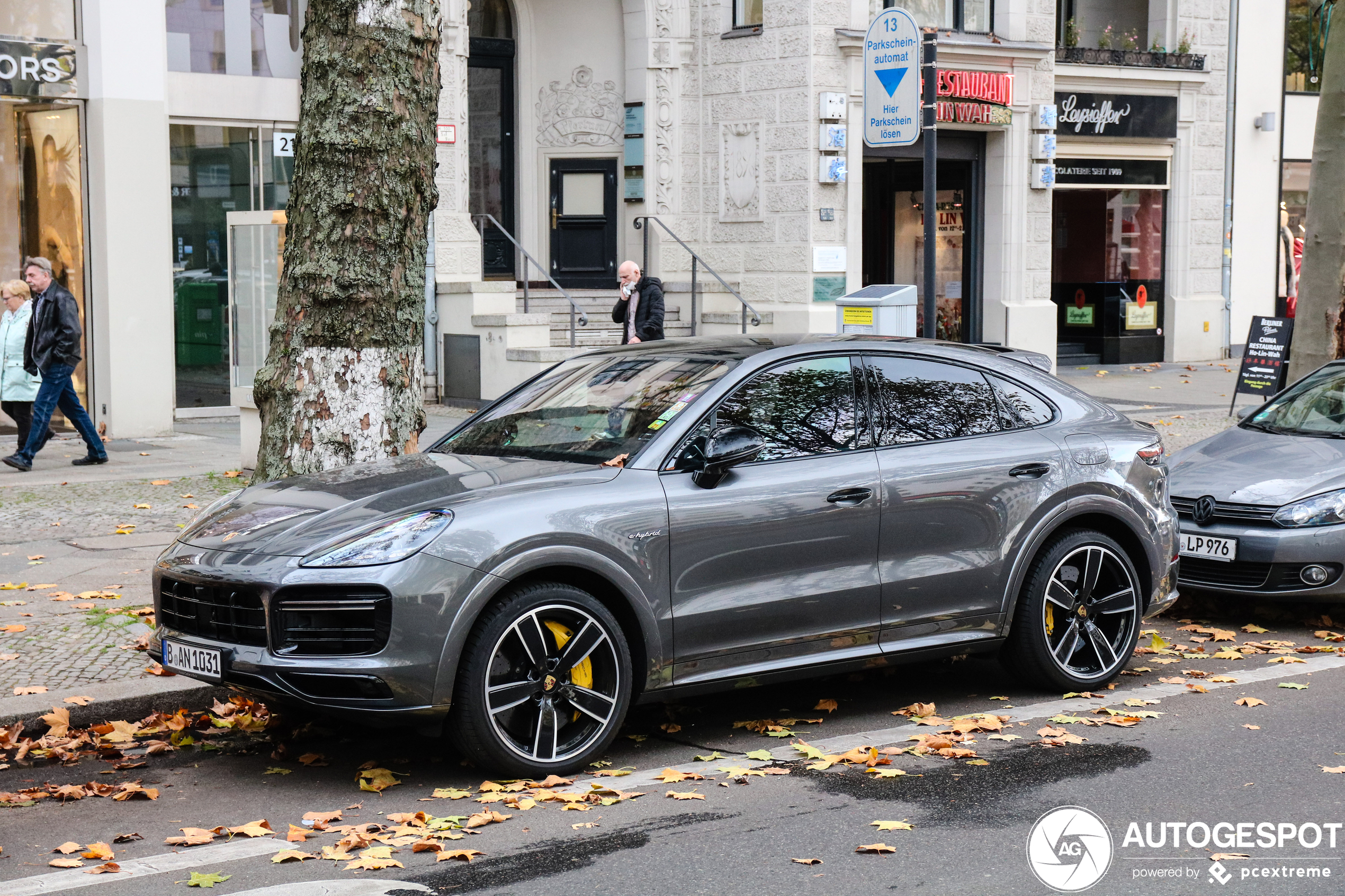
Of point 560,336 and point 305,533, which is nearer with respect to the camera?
point 305,533

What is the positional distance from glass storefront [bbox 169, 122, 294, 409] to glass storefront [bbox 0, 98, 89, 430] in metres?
1.16

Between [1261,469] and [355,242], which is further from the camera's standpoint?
[1261,469]

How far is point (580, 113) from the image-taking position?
878 inches

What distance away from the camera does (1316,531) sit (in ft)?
27.0

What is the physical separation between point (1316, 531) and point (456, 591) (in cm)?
498

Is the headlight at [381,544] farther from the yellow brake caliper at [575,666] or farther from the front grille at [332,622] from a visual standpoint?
the yellow brake caliper at [575,666]

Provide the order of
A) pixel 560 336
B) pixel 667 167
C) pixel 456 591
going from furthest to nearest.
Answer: pixel 667 167 → pixel 560 336 → pixel 456 591

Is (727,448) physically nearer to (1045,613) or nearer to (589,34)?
(1045,613)

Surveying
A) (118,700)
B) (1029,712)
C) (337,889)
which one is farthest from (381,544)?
(1029,712)

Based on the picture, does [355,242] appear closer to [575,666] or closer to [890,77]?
[575,666]

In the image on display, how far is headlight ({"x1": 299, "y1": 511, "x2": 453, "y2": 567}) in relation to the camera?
17.7 ft

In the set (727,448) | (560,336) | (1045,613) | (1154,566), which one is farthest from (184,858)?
(560,336)

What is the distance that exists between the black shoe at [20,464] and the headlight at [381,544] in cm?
961

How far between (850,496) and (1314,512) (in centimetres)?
333
